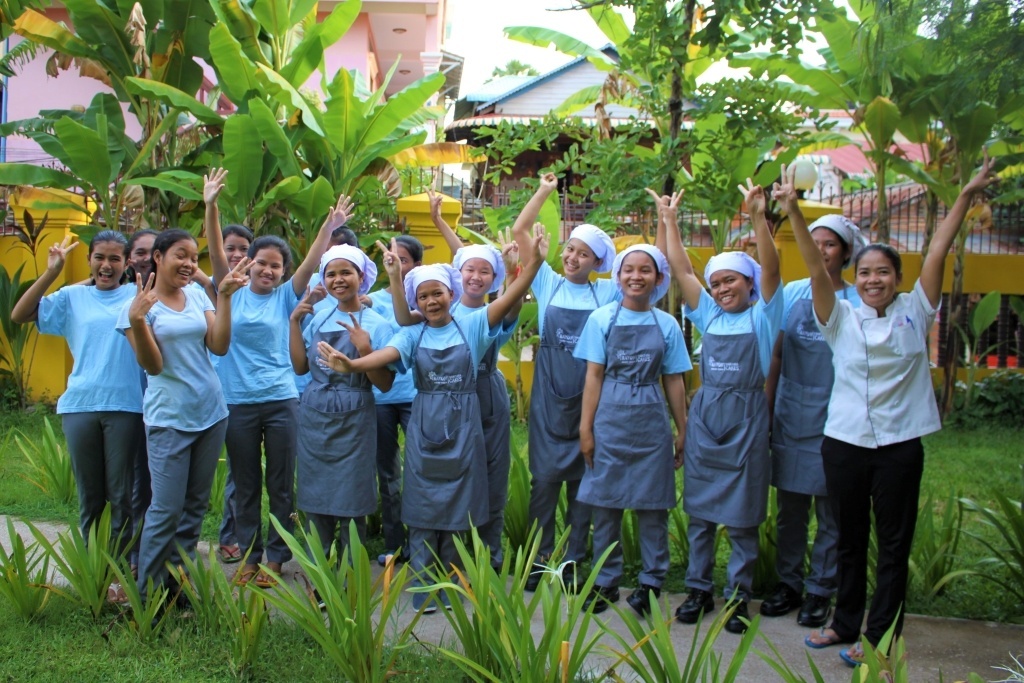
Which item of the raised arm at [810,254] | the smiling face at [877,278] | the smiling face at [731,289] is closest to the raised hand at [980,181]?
the smiling face at [877,278]

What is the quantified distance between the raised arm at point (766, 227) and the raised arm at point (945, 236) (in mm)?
516

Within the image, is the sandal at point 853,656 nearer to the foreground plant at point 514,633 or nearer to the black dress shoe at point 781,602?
the black dress shoe at point 781,602

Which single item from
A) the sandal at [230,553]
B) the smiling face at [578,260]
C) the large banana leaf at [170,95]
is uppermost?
the large banana leaf at [170,95]

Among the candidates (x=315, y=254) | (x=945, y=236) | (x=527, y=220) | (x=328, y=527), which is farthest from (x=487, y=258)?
(x=945, y=236)

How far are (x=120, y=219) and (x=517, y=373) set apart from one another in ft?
14.5

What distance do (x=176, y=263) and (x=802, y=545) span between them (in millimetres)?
3144

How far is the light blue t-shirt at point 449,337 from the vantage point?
464 cm

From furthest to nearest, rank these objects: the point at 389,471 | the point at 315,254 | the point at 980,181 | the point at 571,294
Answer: the point at 389,471 < the point at 315,254 < the point at 571,294 < the point at 980,181

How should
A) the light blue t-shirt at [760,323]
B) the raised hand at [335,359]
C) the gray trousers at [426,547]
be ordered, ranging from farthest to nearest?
the gray trousers at [426,547]
the light blue t-shirt at [760,323]
the raised hand at [335,359]

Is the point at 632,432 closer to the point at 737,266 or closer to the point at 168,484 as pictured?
the point at 737,266

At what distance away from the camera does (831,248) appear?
4.42 meters

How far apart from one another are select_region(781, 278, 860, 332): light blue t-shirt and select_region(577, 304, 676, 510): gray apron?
0.61 m

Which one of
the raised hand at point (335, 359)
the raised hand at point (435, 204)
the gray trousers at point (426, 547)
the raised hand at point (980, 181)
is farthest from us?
the raised hand at point (435, 204)

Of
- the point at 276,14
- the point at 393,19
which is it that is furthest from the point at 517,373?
the point at 393,19
